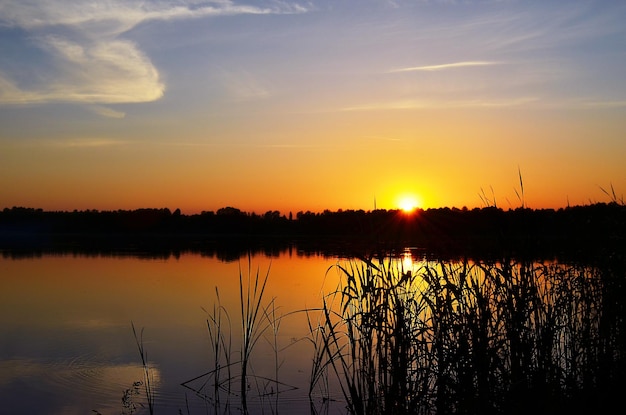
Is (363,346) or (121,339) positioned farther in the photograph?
(121,339)

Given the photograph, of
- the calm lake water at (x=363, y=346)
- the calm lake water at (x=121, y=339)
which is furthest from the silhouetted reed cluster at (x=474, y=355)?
the calm lake water at (x=121, y=339)

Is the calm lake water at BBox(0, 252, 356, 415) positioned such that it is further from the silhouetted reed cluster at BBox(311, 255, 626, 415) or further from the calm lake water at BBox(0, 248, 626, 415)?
the silhouetted reed cluster at BBox(311, 255, 626, 415)

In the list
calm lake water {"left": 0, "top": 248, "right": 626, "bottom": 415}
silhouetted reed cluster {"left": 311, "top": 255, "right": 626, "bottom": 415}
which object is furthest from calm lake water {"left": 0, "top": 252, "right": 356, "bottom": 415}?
silhouetted reed cluster {"left": 311, "top": 255, "right": 626, "bottom": 415}

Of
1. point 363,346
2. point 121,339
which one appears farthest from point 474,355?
point 121,339

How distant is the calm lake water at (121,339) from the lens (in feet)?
21.9

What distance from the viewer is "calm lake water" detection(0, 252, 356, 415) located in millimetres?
6660

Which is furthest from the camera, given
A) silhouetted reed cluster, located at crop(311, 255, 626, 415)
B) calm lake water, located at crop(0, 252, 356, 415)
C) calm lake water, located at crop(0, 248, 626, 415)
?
calm lake water, located at crop(0, 252, 356, 415)

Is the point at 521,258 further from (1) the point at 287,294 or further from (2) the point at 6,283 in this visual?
(2) the point at 6,283

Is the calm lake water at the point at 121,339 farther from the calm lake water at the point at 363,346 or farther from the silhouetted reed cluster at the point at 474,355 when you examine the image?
the silhouetted reed cluster at the point at 474,355

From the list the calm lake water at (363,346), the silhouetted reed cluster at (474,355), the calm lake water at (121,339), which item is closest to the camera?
the silhouetted reed cluster at (474,355)

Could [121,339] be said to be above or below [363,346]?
below

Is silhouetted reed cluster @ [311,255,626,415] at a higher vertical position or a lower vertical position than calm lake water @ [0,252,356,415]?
higher

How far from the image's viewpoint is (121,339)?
973 cm

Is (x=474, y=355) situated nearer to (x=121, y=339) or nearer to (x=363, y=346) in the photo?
(x=363, y=346)
